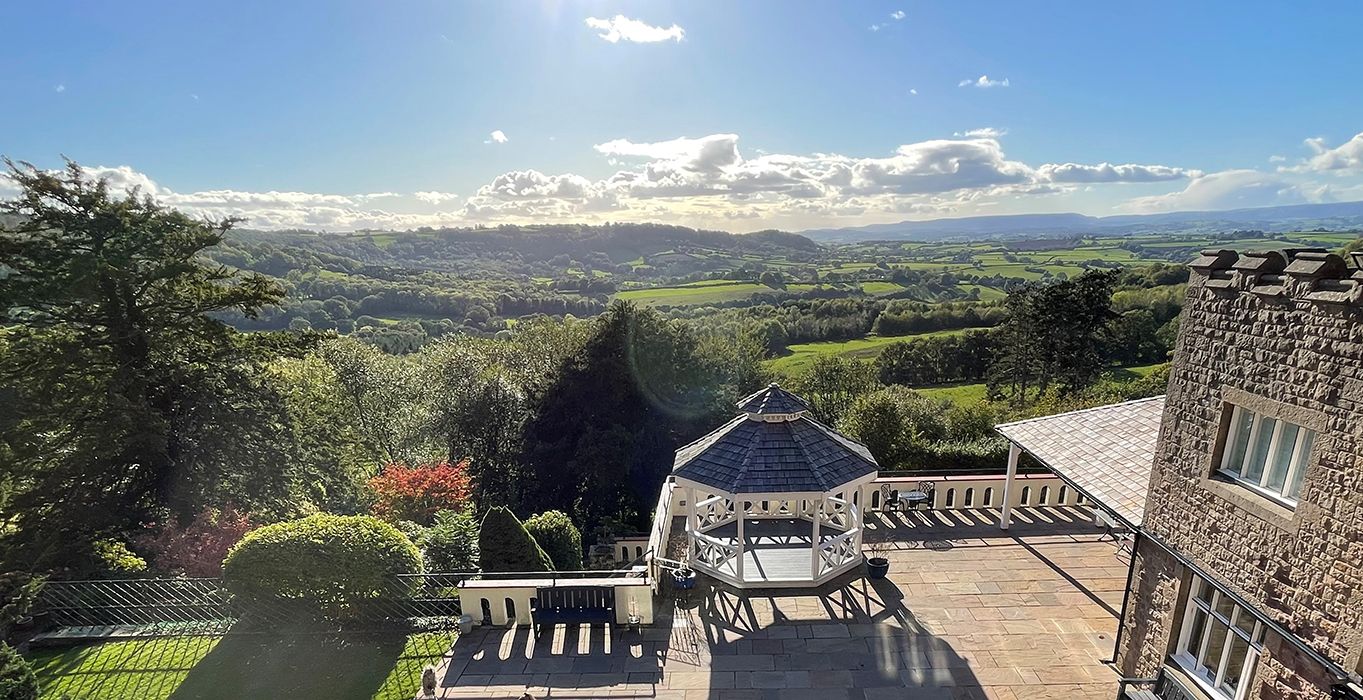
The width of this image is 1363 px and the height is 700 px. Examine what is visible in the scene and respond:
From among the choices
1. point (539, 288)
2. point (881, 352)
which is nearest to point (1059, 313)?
point (881, 352)

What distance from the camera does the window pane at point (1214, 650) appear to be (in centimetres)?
719

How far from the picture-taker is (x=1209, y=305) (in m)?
7.04

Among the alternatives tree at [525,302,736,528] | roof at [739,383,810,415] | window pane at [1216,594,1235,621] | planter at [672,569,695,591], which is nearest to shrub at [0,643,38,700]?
planter at [672,569,695,591]

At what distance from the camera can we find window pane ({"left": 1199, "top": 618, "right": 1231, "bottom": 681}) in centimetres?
719

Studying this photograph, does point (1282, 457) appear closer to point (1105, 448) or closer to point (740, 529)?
point (1105, 448)

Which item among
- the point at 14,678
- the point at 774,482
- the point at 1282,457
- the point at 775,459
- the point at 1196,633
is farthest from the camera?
A: the point at 775,459

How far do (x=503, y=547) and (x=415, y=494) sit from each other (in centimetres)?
733

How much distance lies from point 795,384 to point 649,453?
1281 cm

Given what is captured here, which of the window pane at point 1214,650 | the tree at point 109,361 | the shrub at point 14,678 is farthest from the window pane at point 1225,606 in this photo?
the tree at point 109,361

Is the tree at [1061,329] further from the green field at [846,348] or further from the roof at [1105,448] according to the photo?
the roof at [1105,448]

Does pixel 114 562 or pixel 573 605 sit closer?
pixel 573 605

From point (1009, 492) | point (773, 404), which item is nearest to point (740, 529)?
point (773, 404)

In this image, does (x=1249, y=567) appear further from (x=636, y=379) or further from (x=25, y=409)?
(x=25, y=409)

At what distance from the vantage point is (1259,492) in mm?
6496
